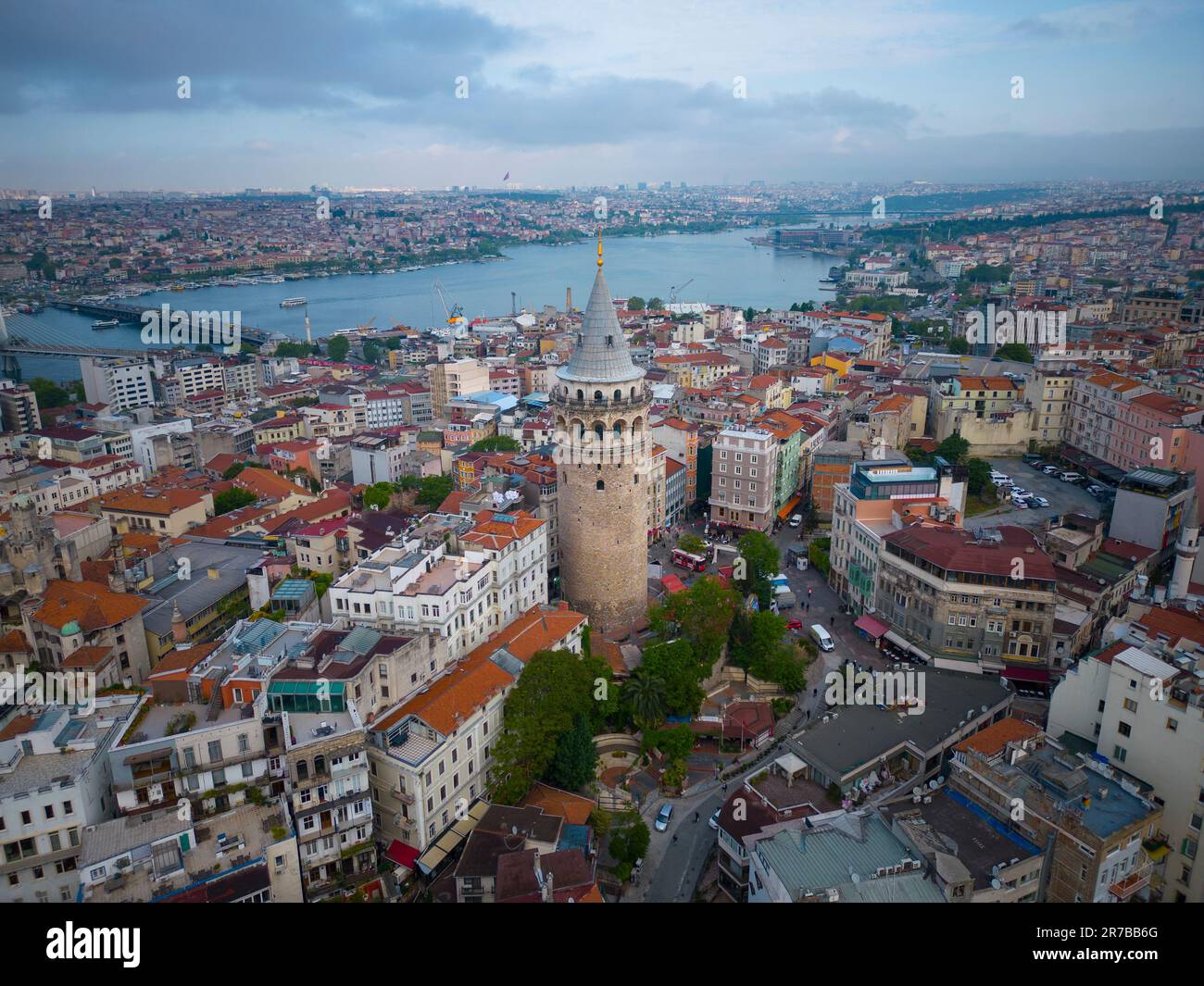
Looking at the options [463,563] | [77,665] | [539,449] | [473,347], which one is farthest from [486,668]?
[473,347]

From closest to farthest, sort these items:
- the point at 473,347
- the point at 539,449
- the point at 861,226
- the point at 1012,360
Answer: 1. the point at 539,449
2. the point at 1012,360
3. the point at 473,347
4. the point at 861,226

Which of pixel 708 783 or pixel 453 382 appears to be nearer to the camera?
pixel 708 783

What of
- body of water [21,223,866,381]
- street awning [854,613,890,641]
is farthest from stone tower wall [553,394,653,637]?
body of water [21,223,866,381]

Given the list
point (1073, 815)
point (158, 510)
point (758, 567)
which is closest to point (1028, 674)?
point (758, 567)

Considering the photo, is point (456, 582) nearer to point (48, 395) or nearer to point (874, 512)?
point (874, 512)

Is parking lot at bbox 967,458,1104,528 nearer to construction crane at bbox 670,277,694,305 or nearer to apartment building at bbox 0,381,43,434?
apartment building at bbox 0,381,43,434
